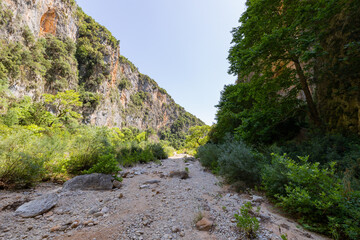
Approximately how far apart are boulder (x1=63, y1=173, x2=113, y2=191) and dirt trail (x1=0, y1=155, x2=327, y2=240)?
0.94 feet

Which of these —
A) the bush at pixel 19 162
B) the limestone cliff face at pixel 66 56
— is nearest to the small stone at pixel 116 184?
the bush at pixel 19 162

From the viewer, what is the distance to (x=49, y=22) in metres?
21.1

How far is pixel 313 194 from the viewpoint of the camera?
2.03 m

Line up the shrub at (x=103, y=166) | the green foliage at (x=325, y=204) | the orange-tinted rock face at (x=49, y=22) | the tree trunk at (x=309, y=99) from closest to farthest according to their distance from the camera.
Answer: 1. the green foliage at (x=325, y=204)
2. the shrub at (x=103, y=166)
3. the tree trunk at (x=309, y=99)
4. the orange-tinted rock face at (x=49, y=22)

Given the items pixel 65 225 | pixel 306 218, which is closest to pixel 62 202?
pixel 65 225

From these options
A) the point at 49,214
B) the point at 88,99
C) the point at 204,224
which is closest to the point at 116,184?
the point at 49,214

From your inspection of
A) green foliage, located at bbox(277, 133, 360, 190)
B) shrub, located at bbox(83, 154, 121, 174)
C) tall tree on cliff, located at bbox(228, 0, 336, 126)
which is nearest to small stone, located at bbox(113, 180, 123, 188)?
shrub, located at bbox(83, 154, 121, 174)

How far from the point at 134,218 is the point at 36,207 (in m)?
1.72

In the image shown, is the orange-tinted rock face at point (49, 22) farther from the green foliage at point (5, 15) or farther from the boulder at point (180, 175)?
the boulder at point (180, 175)

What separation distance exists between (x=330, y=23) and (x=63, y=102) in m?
16.8

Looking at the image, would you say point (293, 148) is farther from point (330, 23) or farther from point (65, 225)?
point (65, 225)

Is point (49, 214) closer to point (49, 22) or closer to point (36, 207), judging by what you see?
point (36, 207)

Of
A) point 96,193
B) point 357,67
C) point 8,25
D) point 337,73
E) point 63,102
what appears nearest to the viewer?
point 96,193

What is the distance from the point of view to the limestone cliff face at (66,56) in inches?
574
